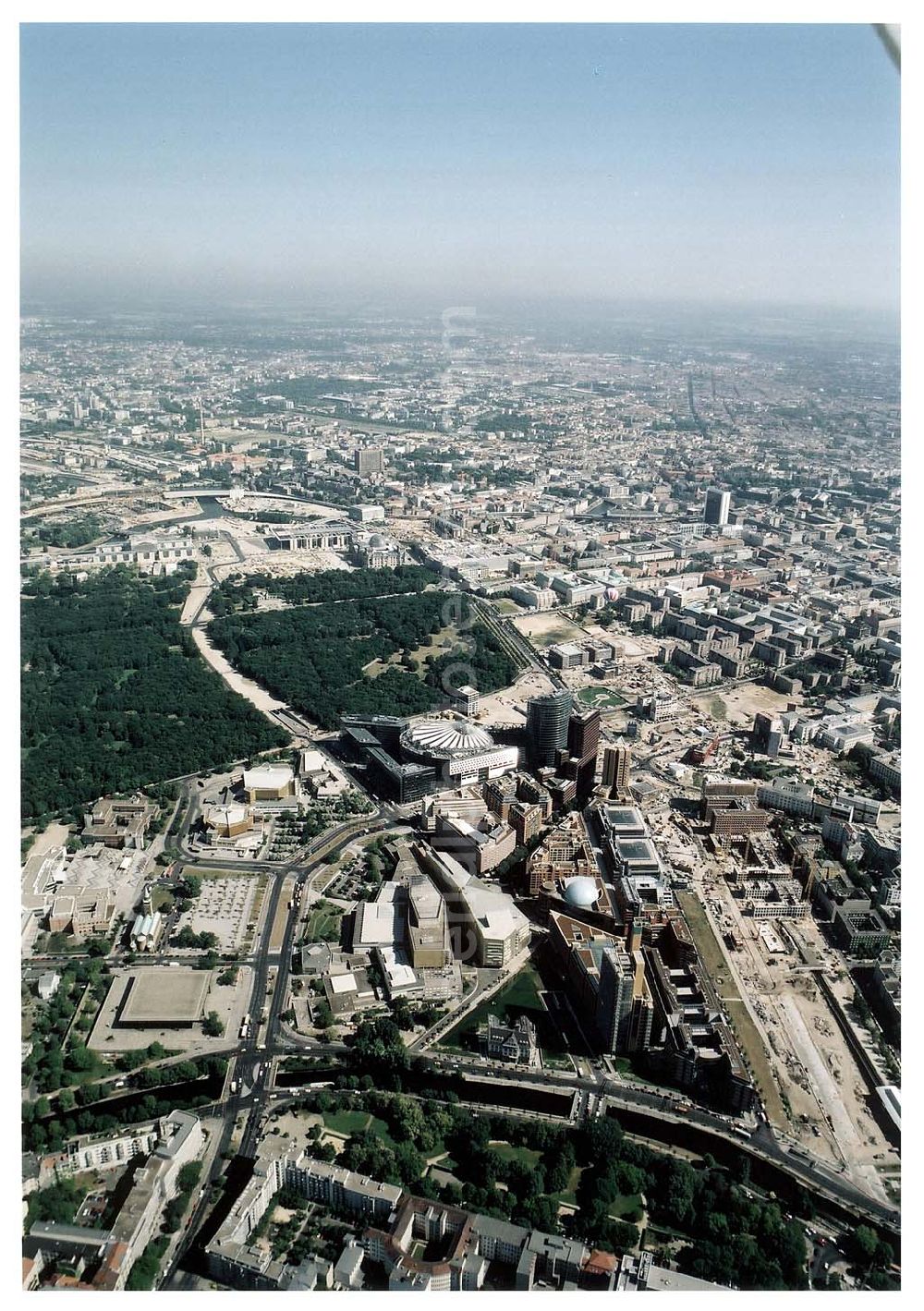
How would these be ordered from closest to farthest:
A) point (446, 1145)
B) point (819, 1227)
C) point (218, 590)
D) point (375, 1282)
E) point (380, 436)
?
point (375, 1282), point (819, 1227), point (446, 1145), point (218, 590), point (380, 436)

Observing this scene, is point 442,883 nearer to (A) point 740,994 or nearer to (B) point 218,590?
(A) point 740,994

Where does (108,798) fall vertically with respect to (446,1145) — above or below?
above

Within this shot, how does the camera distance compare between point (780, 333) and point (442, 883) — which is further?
point (780, 333)

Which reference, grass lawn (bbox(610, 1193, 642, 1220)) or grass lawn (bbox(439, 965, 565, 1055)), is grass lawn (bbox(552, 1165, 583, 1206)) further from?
grass lawn (bbox(439, 965, 565, 1055))

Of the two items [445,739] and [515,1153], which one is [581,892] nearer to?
[515,1153]

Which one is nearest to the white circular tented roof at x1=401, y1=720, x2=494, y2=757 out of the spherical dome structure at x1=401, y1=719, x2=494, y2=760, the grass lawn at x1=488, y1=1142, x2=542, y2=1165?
the spherical dome structure at x1=401, y1=719, x2=494, y2=760

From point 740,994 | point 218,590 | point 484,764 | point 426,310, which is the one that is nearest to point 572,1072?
point 740,994

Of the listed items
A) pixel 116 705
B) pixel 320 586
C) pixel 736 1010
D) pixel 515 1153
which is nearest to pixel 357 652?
pixel 320 586
